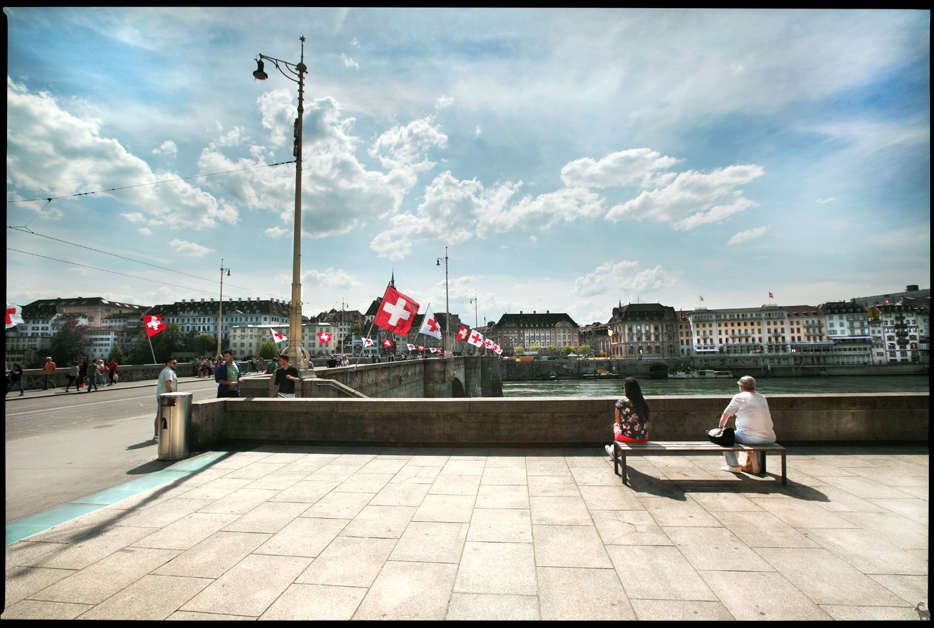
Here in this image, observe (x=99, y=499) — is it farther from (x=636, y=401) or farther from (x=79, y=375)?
(x=79, y=375)

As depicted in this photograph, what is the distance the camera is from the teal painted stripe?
12.6ft

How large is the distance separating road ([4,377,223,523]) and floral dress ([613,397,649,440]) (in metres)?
7.57

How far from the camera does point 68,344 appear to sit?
76062 mm

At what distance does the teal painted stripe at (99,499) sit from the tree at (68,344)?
97668mm

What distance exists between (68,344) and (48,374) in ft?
256

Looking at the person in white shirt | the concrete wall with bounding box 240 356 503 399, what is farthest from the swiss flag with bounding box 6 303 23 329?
the person in white shirt

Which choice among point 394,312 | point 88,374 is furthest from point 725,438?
point 88,374

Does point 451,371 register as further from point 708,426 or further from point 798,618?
point 798,618

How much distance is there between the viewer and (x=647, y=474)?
546cm

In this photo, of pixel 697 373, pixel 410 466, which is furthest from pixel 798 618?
pixel 697 373

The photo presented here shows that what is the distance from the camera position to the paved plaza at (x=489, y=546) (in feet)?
8.00

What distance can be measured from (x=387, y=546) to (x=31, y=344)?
154846mm

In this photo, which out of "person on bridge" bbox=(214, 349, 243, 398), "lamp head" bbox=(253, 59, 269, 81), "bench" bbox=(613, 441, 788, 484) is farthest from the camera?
"lamp head" bbox=(253, 59, 269, 81)

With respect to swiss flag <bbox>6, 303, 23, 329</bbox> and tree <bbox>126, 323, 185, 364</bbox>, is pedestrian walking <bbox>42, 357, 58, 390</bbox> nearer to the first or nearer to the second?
swiss flag <bbox>6, 303, 23, 329</bbox>
